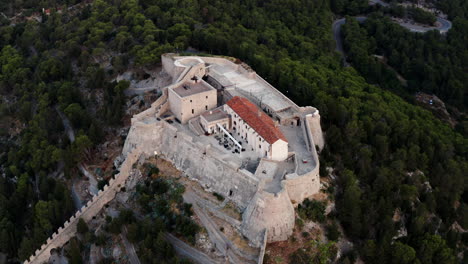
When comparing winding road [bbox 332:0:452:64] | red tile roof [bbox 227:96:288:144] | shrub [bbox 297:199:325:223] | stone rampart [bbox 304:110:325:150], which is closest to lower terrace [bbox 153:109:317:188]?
stone rampart [bbox 304:110:325:150]

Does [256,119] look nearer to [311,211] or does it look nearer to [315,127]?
[315,127]

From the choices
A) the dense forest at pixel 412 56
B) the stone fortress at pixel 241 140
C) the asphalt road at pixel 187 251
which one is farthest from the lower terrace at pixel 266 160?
the dense forest at pixel 412 56

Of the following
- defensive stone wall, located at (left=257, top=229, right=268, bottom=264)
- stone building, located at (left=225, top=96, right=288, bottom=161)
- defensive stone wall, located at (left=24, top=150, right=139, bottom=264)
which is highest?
stone building, located at (left=225, top=96, right=288, bottom=161)

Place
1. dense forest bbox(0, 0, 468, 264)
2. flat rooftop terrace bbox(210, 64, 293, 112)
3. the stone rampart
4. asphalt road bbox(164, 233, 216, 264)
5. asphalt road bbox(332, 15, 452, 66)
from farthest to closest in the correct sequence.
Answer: asphalt road bbox(332, 15, 452, 66) < flat rooftop terrace bbox(210, 64, 293, 112) < the stone rampart < dense forest bbox(0, 0, 468, 264) < asphalt road bbox(164, 233, 216, 264)

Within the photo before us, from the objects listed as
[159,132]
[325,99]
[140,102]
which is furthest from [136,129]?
[325,99]

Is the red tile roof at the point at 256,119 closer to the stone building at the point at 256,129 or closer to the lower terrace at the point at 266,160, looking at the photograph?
the stone building at the point at 256,129

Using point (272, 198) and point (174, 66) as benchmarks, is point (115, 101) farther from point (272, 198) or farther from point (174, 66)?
Answer: point (272, 198)

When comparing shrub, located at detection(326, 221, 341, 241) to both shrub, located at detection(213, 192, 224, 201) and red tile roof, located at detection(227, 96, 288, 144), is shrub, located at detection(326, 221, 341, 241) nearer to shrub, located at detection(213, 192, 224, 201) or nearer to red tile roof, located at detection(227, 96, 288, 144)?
red tile roof, located at detection(227, 96, 288, 144)

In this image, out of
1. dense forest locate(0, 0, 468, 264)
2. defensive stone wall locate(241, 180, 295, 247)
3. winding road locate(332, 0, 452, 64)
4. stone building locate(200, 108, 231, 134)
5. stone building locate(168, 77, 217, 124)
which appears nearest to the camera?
defensive stone wall locate(241, 180, 295, 247)

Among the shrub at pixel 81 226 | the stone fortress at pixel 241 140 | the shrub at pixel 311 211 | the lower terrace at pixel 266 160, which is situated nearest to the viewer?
the stone fortress at pixel 241 140
